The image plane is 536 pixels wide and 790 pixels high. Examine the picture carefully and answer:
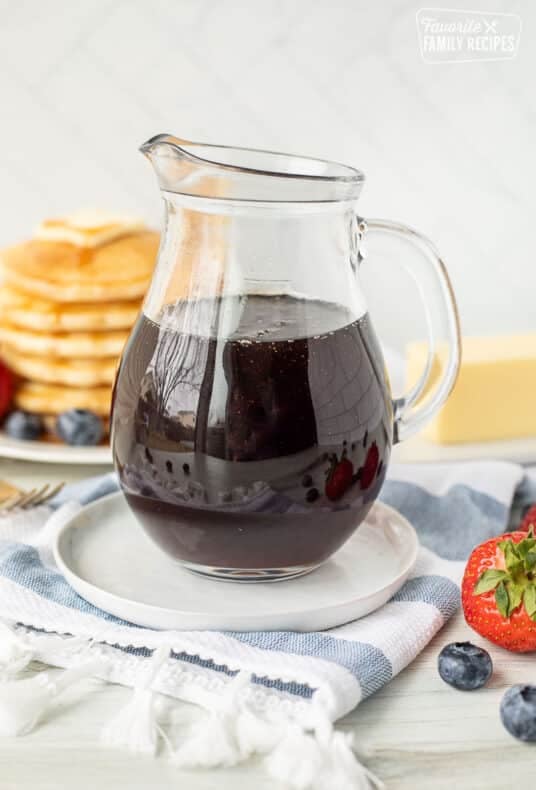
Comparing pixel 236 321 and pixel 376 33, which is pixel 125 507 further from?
pixel 376 33

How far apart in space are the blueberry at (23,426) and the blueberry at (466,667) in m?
0.86

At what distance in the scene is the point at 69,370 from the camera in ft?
5.39

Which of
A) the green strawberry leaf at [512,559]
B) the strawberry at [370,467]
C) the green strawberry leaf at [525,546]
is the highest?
the strawberry at [370,467]

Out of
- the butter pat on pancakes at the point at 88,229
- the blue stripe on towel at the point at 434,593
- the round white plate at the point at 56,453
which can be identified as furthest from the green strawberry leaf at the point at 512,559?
the butter pat on pancakes at the point at 88,229

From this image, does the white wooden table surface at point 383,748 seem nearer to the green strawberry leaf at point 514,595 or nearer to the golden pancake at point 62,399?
the green strawberry leaf at point 514,595

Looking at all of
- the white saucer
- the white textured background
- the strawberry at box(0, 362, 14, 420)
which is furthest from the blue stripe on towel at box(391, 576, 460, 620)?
the white textured background

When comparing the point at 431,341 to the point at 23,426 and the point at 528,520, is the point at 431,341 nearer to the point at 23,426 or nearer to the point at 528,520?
the point at 528,520

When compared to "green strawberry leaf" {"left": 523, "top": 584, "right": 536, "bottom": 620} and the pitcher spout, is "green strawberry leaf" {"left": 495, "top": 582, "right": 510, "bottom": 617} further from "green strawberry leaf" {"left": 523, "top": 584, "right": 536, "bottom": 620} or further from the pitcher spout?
the pitcher spout

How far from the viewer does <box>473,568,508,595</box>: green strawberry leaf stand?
39.4 inches

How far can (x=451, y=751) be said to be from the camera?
884mm

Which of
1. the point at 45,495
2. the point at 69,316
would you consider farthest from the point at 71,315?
the point at 45,495

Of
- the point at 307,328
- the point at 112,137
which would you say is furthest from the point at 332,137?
the point at 307,328

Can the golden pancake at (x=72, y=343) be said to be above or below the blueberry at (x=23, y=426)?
above

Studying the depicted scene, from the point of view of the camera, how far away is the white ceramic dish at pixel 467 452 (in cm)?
161
